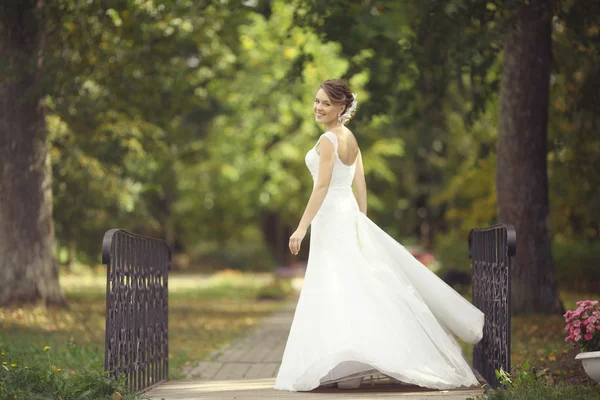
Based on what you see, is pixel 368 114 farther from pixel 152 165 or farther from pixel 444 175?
pixel 444 175

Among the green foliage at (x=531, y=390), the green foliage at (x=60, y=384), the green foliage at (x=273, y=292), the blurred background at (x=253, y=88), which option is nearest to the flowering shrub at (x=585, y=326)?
the green foliage at (x=531, y=390)

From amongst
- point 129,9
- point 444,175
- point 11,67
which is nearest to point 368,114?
point 129,9

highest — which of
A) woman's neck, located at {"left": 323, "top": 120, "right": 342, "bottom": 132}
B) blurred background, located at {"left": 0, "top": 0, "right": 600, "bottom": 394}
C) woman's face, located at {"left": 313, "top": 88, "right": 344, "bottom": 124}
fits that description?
blurred background, located at {"left": 0, "top": 0, "right": 600, "bottom": 394}

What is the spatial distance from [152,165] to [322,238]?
20267 mm

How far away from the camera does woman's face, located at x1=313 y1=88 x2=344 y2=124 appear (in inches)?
309

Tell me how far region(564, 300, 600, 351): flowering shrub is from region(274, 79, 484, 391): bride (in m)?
0.79

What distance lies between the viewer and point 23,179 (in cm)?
1574

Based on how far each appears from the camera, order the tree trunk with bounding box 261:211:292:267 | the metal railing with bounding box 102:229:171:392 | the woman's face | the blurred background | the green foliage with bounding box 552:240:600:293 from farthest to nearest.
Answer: the tree trunk with bounding box 261:211:292:267, the green foliage with bounding box 552:240:600:293, the blurred background, the woman's face, the metal railing with bounding box 102:229:171:392

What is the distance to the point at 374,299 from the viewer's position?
25.3ft

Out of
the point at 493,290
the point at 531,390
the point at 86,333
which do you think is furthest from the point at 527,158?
the point at 531,390

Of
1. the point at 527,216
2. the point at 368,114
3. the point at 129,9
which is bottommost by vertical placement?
the point at 527,216

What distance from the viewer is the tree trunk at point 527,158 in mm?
14570

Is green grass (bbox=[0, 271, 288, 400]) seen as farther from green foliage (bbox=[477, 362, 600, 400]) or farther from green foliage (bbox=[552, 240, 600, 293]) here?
green foliage (bbox=[552, 240, 600, 293])

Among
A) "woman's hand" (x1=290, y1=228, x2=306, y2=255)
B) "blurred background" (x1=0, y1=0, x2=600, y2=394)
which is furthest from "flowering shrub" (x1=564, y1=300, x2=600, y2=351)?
"blurred background" (x1=0, y1=0, x2=600, y2=394)
